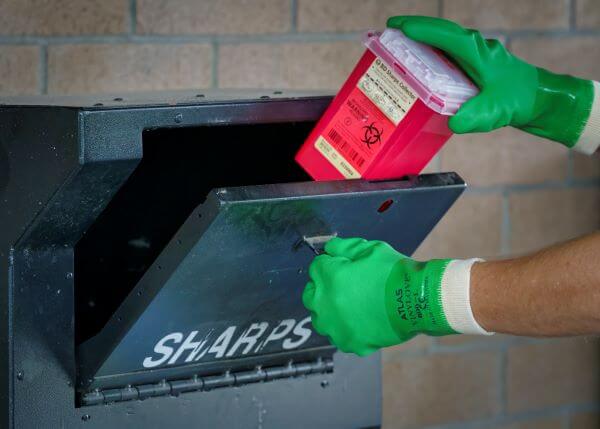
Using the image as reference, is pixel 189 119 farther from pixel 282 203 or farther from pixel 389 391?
pixel 389 391

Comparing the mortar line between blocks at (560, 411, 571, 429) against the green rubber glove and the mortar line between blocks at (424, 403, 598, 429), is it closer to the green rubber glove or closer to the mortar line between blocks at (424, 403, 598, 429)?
the mortar line between blocks at (424, 403, 598, 429)

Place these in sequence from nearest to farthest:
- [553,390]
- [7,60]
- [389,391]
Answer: [7,60] → [389,391] → [553,390]

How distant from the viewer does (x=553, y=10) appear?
95.8 inches

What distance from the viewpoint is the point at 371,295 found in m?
1.33

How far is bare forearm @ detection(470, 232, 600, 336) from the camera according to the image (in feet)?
4.01

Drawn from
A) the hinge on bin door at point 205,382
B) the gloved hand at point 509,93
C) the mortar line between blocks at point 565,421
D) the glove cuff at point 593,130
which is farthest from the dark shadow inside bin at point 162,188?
the mortar line between blocks at point 565,421

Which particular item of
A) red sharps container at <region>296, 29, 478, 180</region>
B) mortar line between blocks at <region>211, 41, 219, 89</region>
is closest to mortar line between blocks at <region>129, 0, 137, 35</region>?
mortar line between blocks at <region>211, 41, 219, 89</region>

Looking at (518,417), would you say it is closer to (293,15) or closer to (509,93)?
(293,15)

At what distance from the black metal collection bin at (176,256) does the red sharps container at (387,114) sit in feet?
0.12

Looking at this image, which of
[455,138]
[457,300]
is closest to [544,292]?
[457,300]

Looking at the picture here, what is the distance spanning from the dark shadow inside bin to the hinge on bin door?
14cm

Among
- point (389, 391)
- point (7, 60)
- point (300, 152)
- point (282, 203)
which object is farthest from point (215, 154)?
point (389, 391)

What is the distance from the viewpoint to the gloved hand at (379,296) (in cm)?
129

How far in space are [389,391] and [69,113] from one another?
56.1 inches
